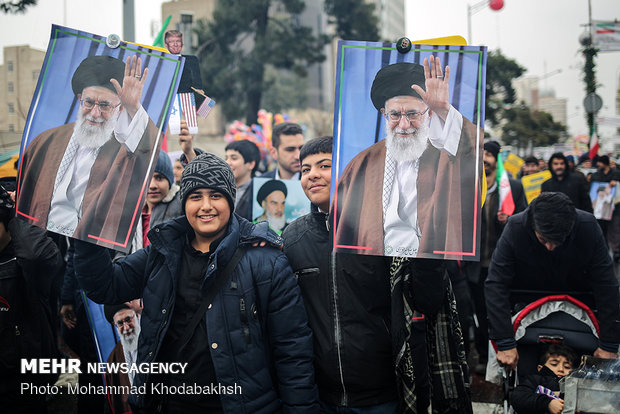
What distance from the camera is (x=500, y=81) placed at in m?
22.5

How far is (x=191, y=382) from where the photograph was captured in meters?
2.52

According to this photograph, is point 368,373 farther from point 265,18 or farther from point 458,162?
point 265,18

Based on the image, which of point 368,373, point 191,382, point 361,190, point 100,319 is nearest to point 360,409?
point 368,373

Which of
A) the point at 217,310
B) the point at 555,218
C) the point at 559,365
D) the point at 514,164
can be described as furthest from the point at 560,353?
the point at 514,164

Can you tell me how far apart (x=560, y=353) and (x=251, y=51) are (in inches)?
820

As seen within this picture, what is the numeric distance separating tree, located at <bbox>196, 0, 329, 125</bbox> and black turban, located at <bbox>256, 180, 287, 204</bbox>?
56.5 feet

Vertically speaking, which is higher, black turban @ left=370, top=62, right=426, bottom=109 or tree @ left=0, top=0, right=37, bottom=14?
tree @ left=0, top=0, right=37, bottom=14

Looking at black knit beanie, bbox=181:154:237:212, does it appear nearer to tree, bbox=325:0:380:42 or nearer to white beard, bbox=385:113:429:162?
white beard, bbox=385:113:429:162

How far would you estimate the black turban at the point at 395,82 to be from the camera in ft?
7.79

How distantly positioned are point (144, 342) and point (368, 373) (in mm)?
1034

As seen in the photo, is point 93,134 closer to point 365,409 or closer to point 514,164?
point 365,409

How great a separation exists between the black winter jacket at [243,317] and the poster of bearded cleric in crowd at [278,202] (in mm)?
2471

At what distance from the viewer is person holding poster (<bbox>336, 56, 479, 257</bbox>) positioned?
91.0 inches

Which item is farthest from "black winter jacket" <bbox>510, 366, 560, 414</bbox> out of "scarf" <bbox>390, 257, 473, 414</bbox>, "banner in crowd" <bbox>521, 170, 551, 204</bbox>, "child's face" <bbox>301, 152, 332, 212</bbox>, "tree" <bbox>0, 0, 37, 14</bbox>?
"banner in crowd" <bbox>521, 170, 551, 204</bbox>
